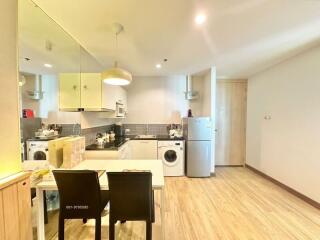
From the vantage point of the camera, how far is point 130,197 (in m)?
1.68

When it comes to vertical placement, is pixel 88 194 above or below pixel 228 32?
below

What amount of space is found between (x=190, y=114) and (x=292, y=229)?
3089mm

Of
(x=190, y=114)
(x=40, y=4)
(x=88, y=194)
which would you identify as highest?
(x=40, y=4)

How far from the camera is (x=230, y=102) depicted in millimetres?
5281

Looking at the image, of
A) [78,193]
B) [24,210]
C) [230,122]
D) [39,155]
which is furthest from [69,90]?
[230,122]

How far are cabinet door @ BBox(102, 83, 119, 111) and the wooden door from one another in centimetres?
296

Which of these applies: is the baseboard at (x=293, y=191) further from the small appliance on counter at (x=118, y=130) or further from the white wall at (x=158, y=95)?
the small appliance on counter at (x=118, y=130)

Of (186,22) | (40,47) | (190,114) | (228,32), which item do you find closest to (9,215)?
(40,47)

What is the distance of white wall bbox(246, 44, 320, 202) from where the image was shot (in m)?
2.99

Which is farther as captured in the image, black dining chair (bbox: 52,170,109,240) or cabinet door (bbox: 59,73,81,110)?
cabinet door (bbox: 59,73,81,110)

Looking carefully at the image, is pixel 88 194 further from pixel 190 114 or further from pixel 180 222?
pixel 190 114

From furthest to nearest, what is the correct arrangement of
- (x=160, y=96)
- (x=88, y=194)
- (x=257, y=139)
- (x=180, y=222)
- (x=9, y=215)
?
(x=160, y=96)
(x=257, y=139)
(x=180, y=222)
(x=88, y=194)
(x=9, y=215)

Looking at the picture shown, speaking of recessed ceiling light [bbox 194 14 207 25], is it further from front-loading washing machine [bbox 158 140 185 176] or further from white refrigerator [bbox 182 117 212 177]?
front-loading washing machine [bbox 158 140 185 176]

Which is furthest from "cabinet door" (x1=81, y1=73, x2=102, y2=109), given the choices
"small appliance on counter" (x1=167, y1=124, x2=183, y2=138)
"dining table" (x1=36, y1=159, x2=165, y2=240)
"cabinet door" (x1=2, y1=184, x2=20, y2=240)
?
"small appliance on counter" (x1=167, y1=124, x2=183, y2=138)
